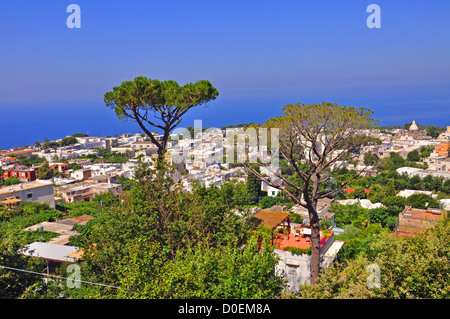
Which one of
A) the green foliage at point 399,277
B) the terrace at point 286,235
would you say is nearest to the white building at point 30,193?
the terrace at point 286,235

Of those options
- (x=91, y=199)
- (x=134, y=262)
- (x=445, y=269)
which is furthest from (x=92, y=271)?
(x=91, y=199)

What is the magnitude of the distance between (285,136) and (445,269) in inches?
117

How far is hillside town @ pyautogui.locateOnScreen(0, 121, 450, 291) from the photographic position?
7.34 m

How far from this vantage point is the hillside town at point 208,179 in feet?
24.1

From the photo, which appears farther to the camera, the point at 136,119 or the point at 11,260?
the point at 136,119

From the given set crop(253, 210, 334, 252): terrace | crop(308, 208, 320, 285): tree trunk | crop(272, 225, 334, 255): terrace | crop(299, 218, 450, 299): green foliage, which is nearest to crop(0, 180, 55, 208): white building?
crop(253, 210, 334, 252): terrace

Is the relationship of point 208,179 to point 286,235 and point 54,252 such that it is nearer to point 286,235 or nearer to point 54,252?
point 54,252

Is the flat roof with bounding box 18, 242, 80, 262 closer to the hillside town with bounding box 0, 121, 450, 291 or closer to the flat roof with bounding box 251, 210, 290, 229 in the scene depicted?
the hillside town with bounding box 0, 121, 450, 291

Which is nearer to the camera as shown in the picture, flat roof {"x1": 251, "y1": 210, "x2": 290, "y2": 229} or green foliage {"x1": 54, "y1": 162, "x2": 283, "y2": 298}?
green foliage {"x1": 54, "y1": 162, "x2": 283, "y2": 298}

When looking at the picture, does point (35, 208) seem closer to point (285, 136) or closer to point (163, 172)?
point (163, 172)

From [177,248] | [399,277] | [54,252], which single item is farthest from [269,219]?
[54,252]

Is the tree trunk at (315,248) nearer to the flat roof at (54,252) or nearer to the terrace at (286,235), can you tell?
the terrace at (286,235)

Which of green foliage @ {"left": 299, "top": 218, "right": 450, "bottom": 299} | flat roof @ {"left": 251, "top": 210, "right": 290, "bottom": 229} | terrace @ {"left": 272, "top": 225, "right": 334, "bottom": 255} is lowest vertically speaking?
terrace @ {"left": 272, "top": 225, "right": 334, "bottom": 255}
